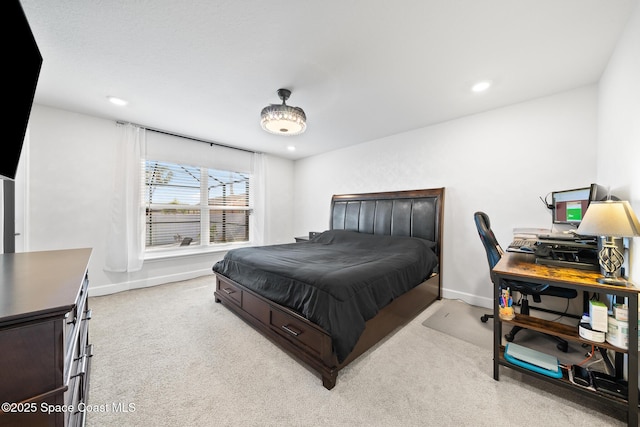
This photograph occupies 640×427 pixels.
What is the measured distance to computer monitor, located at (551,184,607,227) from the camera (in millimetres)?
2168

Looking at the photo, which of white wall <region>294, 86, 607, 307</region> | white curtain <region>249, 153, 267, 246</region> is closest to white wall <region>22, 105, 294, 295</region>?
white curtain <region>249, 153, 267, 246</region>

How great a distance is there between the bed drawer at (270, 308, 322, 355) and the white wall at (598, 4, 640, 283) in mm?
2030

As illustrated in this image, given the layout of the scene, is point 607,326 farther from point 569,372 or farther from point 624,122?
point 624,122

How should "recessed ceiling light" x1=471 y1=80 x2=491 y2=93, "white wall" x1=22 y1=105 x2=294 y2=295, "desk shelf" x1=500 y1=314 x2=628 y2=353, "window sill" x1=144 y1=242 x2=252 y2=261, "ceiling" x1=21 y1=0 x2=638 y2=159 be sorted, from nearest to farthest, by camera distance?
"desk shelf" x1=500 y1=314 x2=628 y2=353 < "ceiling" x1=21 y1=0 x2=638 y2=159 < "recessed ceiling light" x1=471 y1=80 x2=491 y2=93 < "white wall" x1=22 y1=105 x2=294 y2=295 < "window sill" x1=144 y1=242 x2=252 y2=261

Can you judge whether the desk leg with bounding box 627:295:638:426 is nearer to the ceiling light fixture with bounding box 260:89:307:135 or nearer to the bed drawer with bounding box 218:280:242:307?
the ceiling light fixture with bounding box 260:89:307:135

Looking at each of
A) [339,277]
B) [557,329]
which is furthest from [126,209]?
[557,329]

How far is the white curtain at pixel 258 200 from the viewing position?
4.92 m

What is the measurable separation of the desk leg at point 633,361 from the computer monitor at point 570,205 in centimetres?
114

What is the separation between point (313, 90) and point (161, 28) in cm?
133

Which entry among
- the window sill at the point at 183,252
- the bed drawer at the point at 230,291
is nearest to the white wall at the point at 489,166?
the bed drawer at the point at 230,291

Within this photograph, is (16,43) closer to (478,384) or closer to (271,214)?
(478,384)

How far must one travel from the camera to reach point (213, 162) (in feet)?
14.4

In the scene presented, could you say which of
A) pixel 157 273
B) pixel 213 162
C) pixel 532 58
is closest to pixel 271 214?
pixel 213 162

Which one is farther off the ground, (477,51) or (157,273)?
(477,51)
